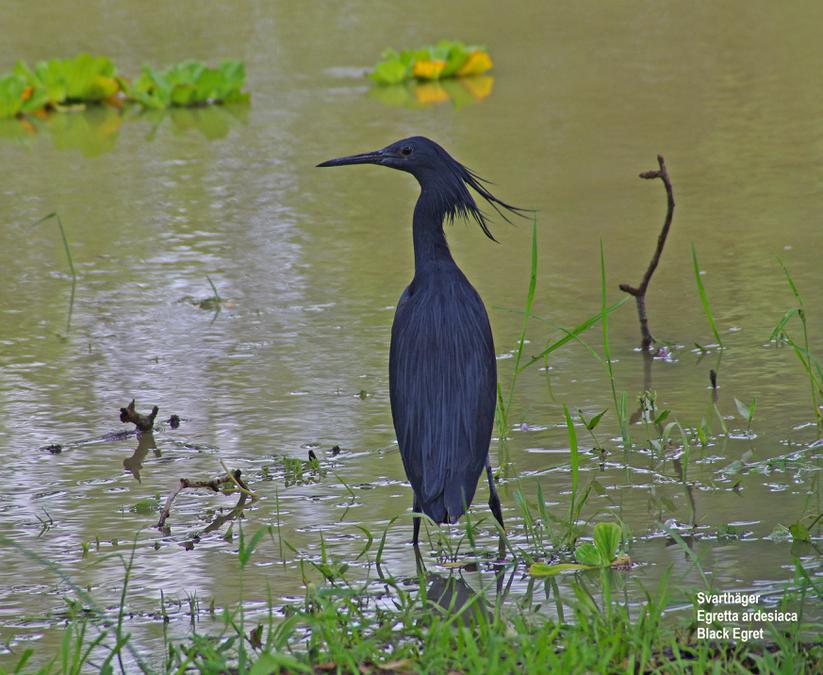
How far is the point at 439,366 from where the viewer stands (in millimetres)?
3932

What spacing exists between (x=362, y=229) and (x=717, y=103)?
139 inches

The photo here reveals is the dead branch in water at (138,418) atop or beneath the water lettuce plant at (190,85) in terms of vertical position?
beneath

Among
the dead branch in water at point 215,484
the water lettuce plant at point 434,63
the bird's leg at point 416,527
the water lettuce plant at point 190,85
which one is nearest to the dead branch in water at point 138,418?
the dead branch in water at point 215,484

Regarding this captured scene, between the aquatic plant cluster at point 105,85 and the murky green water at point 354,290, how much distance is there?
0.92ft

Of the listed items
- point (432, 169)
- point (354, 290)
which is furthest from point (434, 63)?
point (432, 169)

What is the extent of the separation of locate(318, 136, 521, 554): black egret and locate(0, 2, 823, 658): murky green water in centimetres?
26

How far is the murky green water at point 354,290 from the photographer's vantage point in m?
4.08

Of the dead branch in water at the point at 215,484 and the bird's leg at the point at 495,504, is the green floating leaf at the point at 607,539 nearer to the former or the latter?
the bird's leg at the point at 495,504

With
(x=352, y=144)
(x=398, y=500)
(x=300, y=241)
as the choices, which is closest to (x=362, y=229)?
(x=300, y=241)

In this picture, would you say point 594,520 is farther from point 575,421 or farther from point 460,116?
point 460,116

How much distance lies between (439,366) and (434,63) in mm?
7949

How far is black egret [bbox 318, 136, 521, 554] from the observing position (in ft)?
12.4

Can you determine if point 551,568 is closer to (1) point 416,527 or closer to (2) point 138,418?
(1) point 416,527

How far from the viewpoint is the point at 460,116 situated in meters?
10.1
